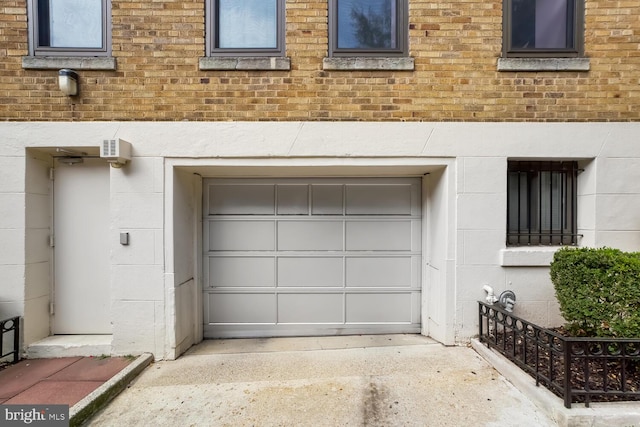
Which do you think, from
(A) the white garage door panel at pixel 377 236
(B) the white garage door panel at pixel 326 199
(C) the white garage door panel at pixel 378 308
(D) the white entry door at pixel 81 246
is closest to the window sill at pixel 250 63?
(B) the white garage door panel at pixel 326 199

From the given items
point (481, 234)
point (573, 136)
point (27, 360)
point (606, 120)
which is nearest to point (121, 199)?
point (27, 360)

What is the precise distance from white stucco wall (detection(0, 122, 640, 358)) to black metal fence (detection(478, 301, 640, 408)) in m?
0.69

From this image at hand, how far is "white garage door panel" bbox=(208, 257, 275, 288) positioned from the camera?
450 centimetres

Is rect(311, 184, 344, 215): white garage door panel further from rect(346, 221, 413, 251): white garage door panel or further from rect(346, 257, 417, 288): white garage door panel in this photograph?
rect(346, 257, 417, 288): white garage door panel

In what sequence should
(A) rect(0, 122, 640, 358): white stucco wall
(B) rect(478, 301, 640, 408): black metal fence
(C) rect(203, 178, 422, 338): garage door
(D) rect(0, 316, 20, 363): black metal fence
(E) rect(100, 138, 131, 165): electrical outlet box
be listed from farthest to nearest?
(C) rect(203, 178, 422, 338): garage door → (A) rect(0, 122, 640, 358): white stucco wall → (D) rect(0, 316, 20, 363): black metal fence → (E) rect(100, 138, 131, 165): electrical outlet box → (B) rect(478, 301, 640, 408): black metal fence

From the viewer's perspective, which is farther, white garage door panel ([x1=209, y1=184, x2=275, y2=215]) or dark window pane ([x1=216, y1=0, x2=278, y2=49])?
white garage door panel ([x1=209, y1=184, x2=275, y2=215])

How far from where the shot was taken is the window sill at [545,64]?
3793 millimetres

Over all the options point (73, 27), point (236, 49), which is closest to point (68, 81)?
point (73, 27)

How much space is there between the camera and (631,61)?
12.5 ft

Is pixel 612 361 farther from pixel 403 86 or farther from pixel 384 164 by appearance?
pixel 403 86

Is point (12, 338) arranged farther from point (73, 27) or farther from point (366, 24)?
point (366, 24)

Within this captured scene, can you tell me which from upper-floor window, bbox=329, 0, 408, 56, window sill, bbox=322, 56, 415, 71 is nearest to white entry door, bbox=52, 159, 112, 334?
window sill, bbox=322, 56, 415, 71

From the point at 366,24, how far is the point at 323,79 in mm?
943

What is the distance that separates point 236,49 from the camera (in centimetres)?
392
